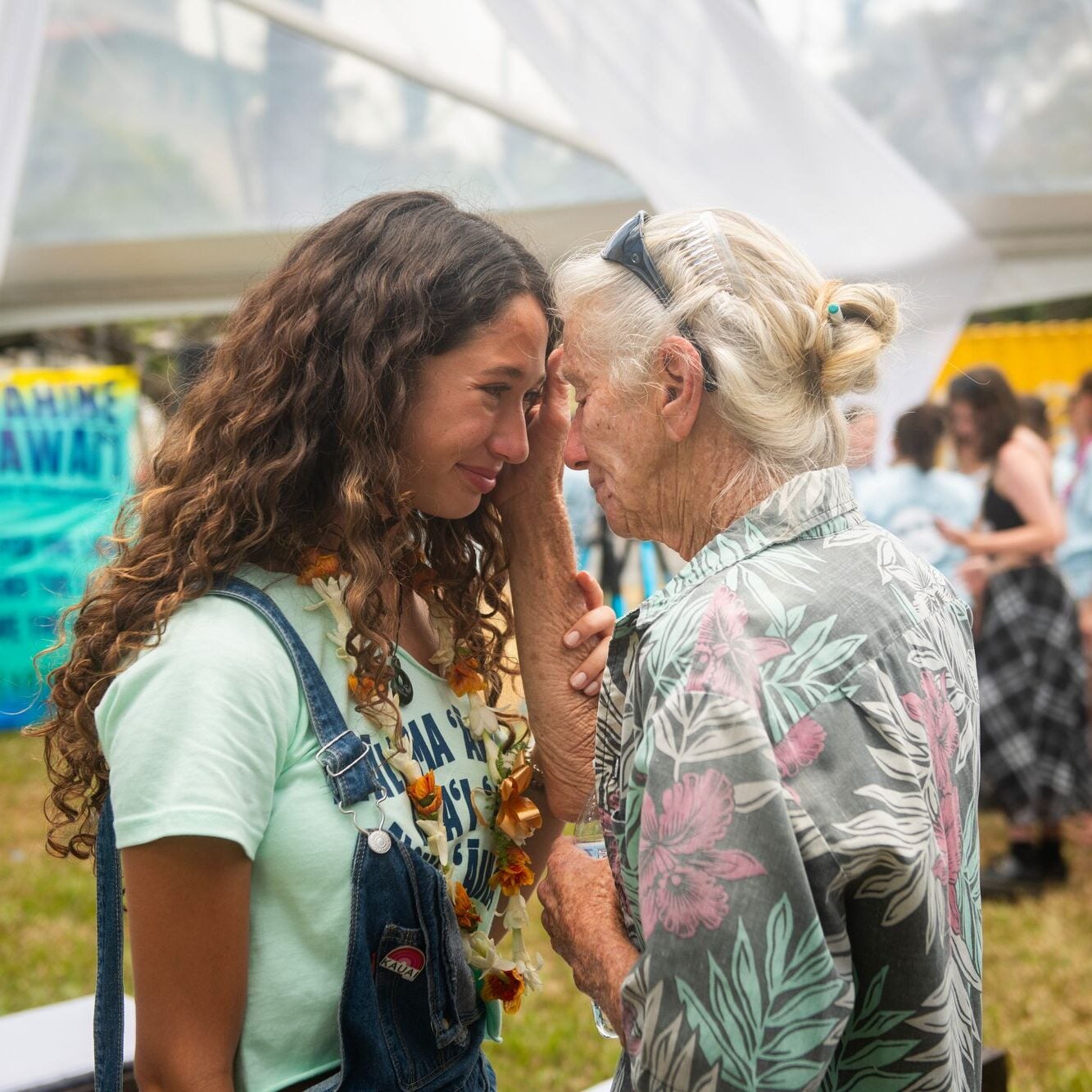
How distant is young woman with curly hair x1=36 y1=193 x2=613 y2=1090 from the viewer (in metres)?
1.33

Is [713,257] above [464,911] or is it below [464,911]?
above

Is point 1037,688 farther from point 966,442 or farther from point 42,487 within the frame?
point 42,487

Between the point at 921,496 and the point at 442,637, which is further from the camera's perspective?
A: the point at 921,496

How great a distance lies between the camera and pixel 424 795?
1.48 metres

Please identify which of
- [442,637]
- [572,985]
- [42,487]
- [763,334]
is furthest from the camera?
[42,487]

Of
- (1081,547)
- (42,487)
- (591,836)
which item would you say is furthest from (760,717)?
(42,487)

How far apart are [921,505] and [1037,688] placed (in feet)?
3.43

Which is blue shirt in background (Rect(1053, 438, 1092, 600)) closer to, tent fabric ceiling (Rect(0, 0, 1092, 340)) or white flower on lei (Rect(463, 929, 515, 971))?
tent fabric ceiling (Rect(0, 0, 1092, 340))

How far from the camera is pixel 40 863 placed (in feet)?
18.1

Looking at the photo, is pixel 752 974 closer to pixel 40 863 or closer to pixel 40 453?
pixel 40 863

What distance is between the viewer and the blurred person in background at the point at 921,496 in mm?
5762

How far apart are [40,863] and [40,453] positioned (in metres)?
3.78

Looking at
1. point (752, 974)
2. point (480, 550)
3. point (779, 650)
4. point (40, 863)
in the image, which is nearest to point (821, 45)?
point (480, 550)

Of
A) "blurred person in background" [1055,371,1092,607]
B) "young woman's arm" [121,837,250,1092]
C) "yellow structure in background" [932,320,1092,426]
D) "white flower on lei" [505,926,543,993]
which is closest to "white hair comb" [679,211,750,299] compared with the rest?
"young woman's arm" [121,837,250,1092]
